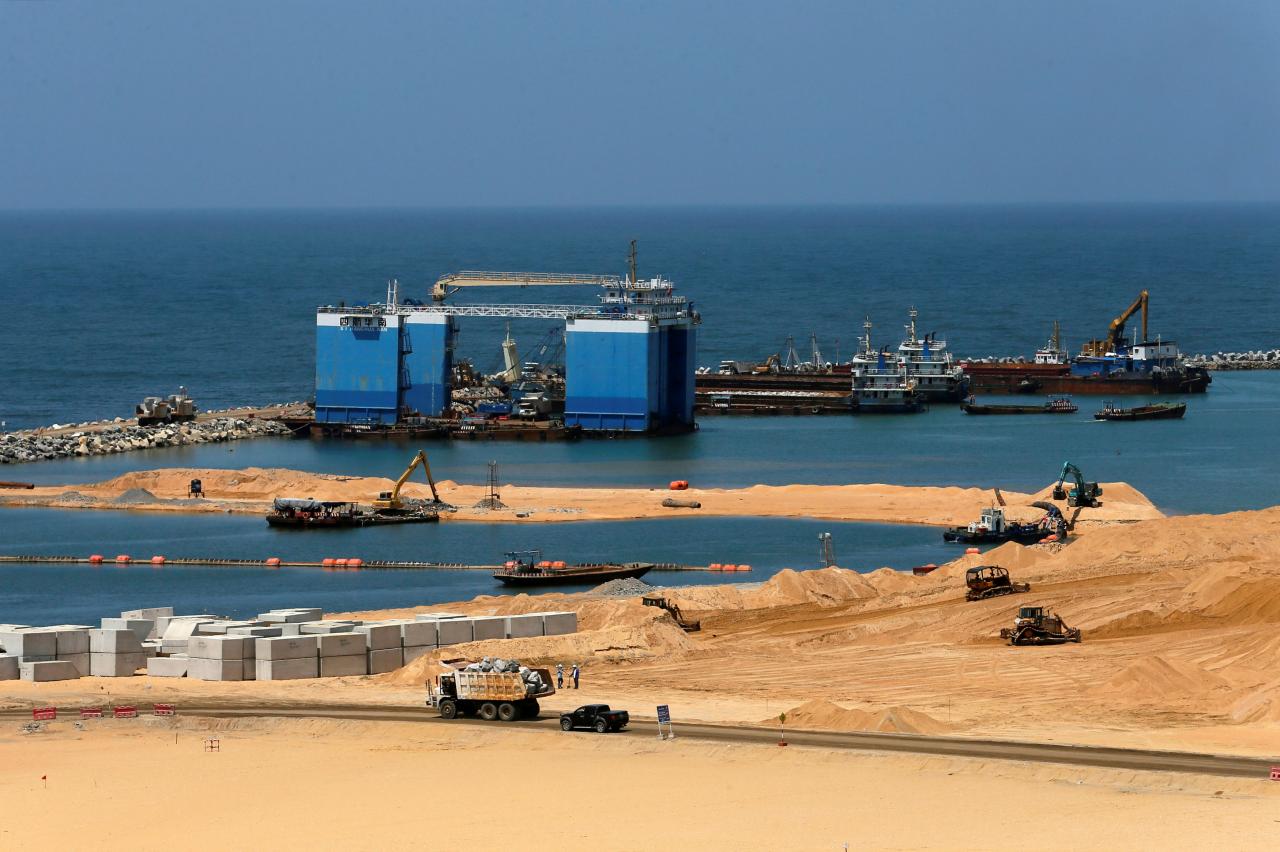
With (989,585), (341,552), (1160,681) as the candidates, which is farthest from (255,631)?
(341,552)

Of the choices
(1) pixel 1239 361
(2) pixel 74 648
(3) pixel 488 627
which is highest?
(1) pixel 1239 361

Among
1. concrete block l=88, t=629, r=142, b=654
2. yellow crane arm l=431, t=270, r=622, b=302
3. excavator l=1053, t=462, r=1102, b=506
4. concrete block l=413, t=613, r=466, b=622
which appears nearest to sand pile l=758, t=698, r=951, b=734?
concrete block l=413, t=613, r=466, b=622

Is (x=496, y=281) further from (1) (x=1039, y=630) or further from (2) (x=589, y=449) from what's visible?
(1) (x=1039, y=630)

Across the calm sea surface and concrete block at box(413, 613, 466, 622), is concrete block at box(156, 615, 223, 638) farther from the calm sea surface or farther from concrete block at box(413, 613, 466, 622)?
the calm sea surface

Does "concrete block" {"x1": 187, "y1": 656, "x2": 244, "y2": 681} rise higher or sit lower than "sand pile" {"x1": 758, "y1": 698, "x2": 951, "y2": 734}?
lower

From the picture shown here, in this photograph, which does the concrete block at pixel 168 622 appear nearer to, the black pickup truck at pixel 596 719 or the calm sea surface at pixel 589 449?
the calm sea surface at pixel 589 449

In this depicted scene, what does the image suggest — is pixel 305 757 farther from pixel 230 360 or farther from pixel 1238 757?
pixel 230 360
